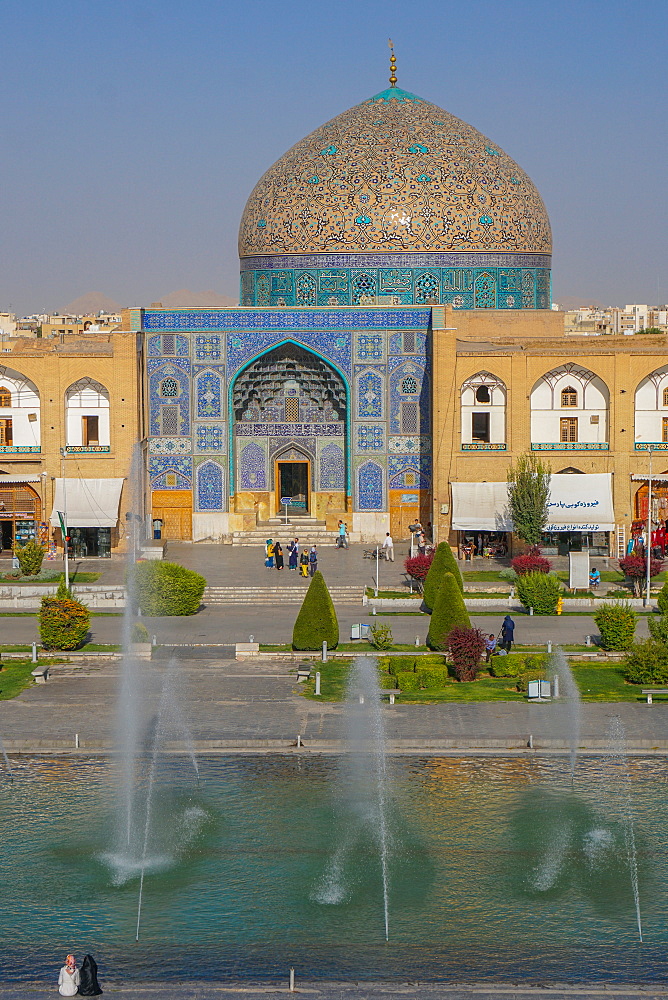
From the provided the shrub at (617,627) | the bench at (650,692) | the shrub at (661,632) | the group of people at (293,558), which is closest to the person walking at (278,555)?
the group of people at (293,558)

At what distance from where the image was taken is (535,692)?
19.4 m

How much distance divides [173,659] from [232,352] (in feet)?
42.2

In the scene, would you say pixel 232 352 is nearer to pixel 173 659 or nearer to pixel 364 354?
pixel 364 354

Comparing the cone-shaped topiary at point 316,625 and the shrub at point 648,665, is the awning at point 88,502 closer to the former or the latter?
the cone-shaped topiary at point 316,625

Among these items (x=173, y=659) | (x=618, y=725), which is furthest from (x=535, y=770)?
(x=173, y=659)

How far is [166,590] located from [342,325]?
1003 cm

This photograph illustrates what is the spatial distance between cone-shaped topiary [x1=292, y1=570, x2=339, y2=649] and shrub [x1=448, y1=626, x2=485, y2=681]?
6.60 feet

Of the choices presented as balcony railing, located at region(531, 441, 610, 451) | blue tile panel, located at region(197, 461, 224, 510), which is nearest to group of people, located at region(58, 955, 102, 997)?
balcony railing, located at region(531, 441, 610, 451)

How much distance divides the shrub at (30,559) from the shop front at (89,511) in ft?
8.92

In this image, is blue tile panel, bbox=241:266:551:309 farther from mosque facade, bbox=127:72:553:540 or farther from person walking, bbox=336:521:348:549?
person walking, bbox=336:521:348:549

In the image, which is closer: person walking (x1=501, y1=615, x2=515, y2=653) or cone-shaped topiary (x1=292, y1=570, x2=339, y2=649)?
person walking (x1=501, y1=615, x2=515, y2=653)

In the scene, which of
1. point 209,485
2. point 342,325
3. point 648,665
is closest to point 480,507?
point 342,325

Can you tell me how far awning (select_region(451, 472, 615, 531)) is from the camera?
31.2 metres

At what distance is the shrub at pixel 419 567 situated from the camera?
27172 mm
